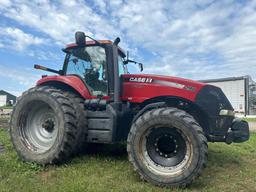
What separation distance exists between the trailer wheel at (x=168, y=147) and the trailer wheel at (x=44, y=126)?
130 centimetres

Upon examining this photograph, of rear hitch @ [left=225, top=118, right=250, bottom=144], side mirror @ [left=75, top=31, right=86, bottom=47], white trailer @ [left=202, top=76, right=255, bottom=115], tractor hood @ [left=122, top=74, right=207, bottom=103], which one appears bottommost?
rear hitch @ [left=225, top=118, right=250, bottom=144]

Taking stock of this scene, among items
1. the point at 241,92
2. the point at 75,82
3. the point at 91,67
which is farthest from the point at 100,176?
the point at 241,92

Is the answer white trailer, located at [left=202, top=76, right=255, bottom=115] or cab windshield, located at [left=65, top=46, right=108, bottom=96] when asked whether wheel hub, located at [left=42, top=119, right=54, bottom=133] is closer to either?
cab windshield, located at [left=65, top=46, right=108, bottom=96]

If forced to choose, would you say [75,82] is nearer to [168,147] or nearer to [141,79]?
[141,79]

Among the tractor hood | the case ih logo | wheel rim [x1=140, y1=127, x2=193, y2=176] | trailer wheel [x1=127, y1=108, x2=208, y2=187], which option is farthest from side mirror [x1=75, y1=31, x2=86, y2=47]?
wheel rim [x1=140, y1=127, x2=193, y2=176]

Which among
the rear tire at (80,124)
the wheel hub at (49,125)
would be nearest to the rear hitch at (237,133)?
the rear tire at (80,124)

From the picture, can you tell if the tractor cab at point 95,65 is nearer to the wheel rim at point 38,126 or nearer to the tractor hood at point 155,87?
the tractor hood at point 155,87

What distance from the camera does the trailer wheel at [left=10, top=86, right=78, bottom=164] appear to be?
5.45 meters

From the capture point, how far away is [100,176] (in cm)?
504

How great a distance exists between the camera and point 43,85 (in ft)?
21.1

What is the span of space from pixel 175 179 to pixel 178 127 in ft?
2.65

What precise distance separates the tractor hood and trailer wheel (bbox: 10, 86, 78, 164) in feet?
3.98

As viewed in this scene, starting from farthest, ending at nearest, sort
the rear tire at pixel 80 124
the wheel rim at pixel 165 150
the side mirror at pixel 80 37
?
1. the side mirror at pixel 80 37
2. the rear tire at pixel 80 124
3. the wheel rim at pixel 165 150

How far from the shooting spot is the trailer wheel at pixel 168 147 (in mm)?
4543
